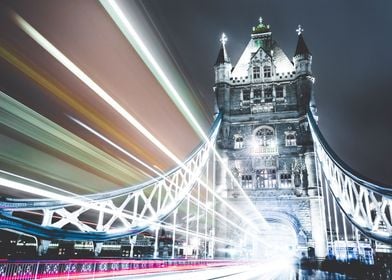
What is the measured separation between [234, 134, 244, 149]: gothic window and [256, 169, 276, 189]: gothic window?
3.02 meters

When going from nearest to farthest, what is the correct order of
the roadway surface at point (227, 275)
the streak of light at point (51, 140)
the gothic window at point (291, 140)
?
1. the roadway surface at point (227, 275)
2. the streak of light at point (51, 140)
3. the gothic window at point (291, 140)

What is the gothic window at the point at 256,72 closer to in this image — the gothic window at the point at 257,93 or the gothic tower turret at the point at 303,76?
the gothic window at the point at 257,93

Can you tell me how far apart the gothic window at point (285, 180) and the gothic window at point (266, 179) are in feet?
2.18

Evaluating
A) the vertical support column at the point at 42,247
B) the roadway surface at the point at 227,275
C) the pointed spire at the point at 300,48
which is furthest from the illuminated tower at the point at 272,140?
the vertical support column at the point at 42,247

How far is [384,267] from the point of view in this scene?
8.74m

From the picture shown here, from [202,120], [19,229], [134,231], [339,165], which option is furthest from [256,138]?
[19,229]

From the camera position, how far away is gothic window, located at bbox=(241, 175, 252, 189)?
2544 centimetres

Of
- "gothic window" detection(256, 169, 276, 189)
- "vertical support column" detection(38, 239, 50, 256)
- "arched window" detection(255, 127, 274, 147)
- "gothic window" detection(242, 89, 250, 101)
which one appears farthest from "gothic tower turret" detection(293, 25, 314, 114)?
"vertical support column" detection(38, 239, 50, 256)

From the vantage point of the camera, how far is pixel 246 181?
83.9ft

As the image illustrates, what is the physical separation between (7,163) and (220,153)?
18523 millimetres

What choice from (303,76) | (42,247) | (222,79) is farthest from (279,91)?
(42,247)

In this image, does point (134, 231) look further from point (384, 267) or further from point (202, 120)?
point (202, 120)

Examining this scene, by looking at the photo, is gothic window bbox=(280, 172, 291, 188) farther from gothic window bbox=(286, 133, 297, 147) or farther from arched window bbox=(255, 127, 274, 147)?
arched window bbox=(255, 127, 274, 147)

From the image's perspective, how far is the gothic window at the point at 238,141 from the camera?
26872 millimetres
